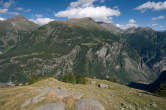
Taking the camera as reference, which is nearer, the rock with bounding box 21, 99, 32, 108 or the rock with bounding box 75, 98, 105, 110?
the rock with bounding box 75, 98, 105, 110

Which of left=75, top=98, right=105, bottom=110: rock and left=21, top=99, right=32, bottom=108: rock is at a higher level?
left=75, top=98, right=105, bottom=110: rock

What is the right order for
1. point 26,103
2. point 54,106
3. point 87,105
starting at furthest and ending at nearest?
point 26,103 → point 87,105 → point 54,106

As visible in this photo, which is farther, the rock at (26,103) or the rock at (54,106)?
the rock at (26,103)

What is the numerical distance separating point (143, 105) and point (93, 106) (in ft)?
88.2

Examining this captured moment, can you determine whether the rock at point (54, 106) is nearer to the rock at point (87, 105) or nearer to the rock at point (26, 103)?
the rock at point (87, 105)

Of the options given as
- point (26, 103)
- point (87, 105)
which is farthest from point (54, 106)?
point (26, 103)

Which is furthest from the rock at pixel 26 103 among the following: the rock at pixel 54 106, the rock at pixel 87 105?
the rock at pixel 87 105

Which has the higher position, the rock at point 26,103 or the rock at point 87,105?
the rock at point 87,105

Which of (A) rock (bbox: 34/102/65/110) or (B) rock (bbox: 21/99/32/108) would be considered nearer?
(A) rock (bbox: 34/102/65/110)

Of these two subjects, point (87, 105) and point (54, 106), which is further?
point (87, 105)

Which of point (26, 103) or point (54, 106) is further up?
point (54, 106)

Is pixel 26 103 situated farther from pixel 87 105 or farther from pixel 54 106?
pixel 87 105

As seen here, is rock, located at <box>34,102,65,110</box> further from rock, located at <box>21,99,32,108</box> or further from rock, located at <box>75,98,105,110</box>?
rock, located at <box>21,99,32,108</box>

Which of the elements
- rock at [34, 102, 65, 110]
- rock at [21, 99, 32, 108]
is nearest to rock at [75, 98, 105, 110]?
rock at [34, 102, 65, 110]
